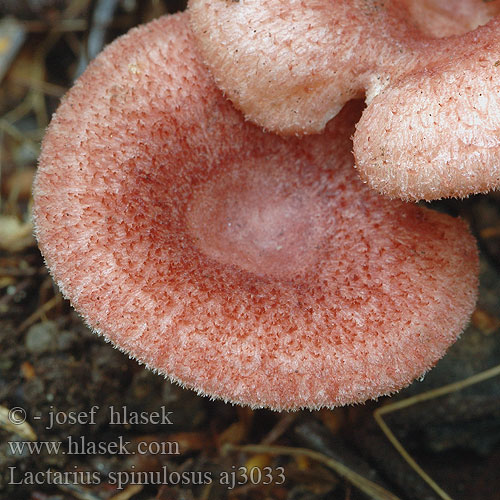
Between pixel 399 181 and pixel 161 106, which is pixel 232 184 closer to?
pixel 161 106

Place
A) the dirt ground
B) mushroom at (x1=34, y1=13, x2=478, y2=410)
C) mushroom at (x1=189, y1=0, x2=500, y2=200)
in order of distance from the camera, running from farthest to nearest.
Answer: the dirt ground
mushroom at (x1=34, y1=13, x2=478, y2=410)
mushroom at (x1=189, y1=0, x2=500, y2=200)

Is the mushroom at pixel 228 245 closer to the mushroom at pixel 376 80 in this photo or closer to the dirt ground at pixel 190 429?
the mushroom at pixel 376 80

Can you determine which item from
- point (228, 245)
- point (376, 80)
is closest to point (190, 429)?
point (228, 245)

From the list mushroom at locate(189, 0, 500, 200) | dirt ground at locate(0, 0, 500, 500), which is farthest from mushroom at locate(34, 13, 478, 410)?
dirt ground at locate(0, 0, 500, 500)

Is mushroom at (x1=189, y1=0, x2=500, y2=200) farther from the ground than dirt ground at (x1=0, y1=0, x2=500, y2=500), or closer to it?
farther from the ground

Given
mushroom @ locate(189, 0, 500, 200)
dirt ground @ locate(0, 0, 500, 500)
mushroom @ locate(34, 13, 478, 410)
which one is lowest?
dirt ground @ locate(0, 0, 500, 500)

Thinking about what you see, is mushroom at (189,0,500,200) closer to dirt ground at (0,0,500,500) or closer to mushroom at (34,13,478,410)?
mushroom at (34,13,478,410)
